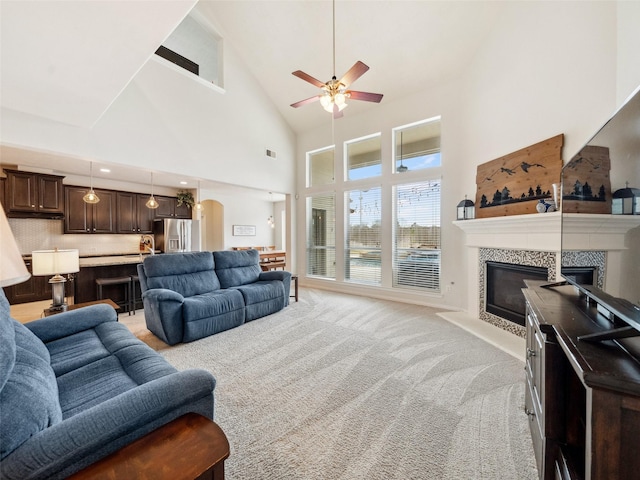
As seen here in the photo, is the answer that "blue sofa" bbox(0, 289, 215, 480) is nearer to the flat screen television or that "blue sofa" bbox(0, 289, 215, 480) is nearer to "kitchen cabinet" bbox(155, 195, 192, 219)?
the flat screen television

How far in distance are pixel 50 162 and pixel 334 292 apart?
5439mm

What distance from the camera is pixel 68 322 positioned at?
2049mm

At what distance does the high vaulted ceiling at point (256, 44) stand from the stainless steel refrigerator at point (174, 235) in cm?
322

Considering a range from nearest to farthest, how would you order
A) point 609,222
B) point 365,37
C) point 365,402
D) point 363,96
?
point 609,222 → point 365,402 → point 363,96 → point 365,37

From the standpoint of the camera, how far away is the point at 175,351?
2.87 m

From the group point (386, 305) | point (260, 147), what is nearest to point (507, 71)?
point (386, 305)

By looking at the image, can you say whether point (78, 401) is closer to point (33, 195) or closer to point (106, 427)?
point (106, 427)

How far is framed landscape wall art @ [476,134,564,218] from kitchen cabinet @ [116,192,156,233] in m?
7.08

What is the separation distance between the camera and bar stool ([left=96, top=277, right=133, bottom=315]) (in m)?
3.93

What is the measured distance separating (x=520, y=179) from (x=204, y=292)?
175 inches

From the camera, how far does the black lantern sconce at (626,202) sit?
1.02 m

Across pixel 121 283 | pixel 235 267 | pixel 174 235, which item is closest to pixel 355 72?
pixel 235 267

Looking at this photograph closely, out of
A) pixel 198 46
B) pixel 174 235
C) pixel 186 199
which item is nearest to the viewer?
pixel 198 46

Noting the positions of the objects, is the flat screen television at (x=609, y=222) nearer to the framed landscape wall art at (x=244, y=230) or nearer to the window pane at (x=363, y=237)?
the window pane at (x=363, y=237)
